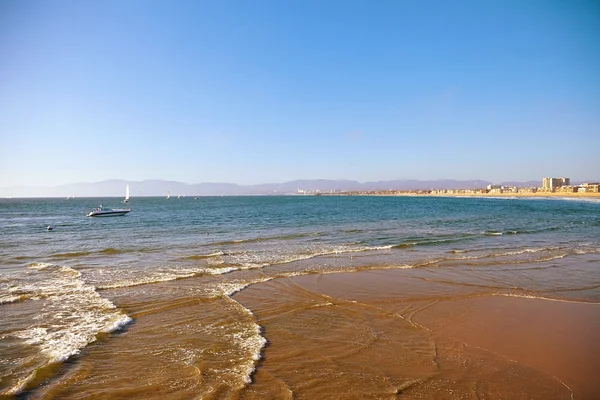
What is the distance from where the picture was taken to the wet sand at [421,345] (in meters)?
5.72

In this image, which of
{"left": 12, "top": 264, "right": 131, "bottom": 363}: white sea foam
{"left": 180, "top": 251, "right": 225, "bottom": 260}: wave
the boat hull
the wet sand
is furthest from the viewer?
the boat hull

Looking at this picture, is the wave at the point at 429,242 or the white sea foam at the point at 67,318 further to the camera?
the wave at the point at 429,242

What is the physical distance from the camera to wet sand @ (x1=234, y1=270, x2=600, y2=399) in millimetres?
5723

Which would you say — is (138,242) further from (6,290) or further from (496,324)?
(496,324)

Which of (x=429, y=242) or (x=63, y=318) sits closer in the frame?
(x=63, y=318)

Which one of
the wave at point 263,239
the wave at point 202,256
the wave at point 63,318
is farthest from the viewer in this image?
the wave at point 263,239

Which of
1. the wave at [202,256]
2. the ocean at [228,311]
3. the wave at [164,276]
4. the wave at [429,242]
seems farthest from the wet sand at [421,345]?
the wave at [429,242]

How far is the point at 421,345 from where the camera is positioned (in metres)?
7.44

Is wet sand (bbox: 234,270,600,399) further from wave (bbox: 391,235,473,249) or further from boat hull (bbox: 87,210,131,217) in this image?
boat hull (bbox: 87,210,131,217)

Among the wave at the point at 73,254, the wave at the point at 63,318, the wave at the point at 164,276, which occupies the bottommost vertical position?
the wave at the point at 73,254

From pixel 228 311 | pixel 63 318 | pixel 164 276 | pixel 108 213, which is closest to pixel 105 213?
pixel 108 213

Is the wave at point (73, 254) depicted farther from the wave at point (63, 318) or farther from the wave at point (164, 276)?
the wave at point (164, 276)

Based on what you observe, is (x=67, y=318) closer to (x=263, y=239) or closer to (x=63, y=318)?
(x=63, y=318)

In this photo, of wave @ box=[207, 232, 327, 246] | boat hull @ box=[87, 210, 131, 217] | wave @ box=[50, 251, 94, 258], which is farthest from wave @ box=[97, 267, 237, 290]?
boat hull @ box=[87, 210, 131, 217]
